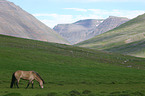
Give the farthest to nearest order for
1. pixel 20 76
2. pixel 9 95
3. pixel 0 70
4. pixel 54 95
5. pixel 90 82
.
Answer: pixel 0 70 → pixel 90 82 → pixel 20 76 → pixel 54 95 → pixel 9 95

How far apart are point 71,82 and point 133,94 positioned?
18.6 metres

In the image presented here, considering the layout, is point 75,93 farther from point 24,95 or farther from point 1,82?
point 1,82

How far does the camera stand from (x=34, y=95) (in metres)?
29.1

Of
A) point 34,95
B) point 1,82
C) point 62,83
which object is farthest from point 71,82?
point 34,95

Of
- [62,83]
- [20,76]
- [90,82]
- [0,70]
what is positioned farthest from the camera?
[0,70]

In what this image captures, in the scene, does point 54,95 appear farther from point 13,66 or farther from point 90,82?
point 13,66

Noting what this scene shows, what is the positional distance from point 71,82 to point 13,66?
61.1ft

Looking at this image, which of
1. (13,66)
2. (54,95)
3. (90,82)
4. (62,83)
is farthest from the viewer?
(13,66)

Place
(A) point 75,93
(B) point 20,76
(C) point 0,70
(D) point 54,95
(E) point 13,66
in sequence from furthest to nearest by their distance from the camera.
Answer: (E) point 13,66, (C) point 0,70, (B) point 20,76, (A) point 75,93, (D) point 54,95

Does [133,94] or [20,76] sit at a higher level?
[20,76]

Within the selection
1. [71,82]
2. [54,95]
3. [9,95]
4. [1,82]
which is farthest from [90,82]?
A: [9,95]

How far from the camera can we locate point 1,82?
4281 centimetres

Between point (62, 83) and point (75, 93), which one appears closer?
point (75, 93)

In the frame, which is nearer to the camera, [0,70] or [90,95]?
[90,95]
